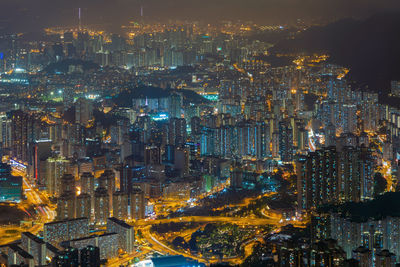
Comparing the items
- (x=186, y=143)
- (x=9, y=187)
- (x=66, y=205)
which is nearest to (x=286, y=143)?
(x=186, y=143)

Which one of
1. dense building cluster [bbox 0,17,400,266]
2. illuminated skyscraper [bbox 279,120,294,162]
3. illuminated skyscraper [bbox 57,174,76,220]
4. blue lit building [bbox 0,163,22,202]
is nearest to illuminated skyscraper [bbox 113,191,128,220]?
dense building cluster [bbox 0,17,400,266]

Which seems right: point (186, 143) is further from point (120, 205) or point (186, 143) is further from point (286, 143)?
point (120, 205)

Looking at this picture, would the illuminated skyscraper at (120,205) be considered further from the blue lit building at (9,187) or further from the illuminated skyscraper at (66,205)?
the blue lit building at (9,187)

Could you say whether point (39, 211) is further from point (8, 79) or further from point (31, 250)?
point (8, 79)

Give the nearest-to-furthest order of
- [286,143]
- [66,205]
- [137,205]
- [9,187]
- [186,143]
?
1. [66,205]
2. [137,205]
3. [9,187]
4. [286,143]
5. [186,143]

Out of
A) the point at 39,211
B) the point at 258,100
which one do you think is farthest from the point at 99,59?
the point at 39,211

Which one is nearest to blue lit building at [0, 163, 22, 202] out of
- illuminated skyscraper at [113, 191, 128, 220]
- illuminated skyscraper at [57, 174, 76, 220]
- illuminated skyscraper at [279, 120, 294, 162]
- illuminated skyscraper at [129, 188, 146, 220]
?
illuminated skyscraper at [57, 174, 76, 220]

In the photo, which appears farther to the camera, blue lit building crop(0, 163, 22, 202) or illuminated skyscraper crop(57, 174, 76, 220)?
blue lit building crop(0, 163, 22, 202)

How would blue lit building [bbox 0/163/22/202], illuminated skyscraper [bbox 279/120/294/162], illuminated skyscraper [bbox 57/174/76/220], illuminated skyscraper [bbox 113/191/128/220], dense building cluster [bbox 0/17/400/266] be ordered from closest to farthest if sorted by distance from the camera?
dense building cluster [bbox 0/17/400/266]
illuminated skyscraper [bbox 57/174/76/220]
illuminated skyscraper [bbox 113/191/128/220]
blue lit building [bbox 0/163/22/202]
illuminated skyscraper [bbox 279/120/294/162]

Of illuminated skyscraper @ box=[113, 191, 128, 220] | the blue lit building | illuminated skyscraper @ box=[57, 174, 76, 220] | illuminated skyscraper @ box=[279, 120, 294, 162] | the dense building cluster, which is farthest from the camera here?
illuminated skyscraper @ box=[279, 120, 294, 162]

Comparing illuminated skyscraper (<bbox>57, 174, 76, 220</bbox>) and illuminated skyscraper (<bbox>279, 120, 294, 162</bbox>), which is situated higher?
illuminated skyscraper (<bbox>279, 120, 294, 162</bbox>)

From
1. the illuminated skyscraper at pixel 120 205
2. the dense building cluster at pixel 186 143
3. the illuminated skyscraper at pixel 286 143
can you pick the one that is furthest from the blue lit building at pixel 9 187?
the illuminated skyscraper at pixel 286 143

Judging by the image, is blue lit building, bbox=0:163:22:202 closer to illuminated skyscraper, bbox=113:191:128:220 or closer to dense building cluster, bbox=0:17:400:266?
dense building cluster, bbox=0:17:400:266
